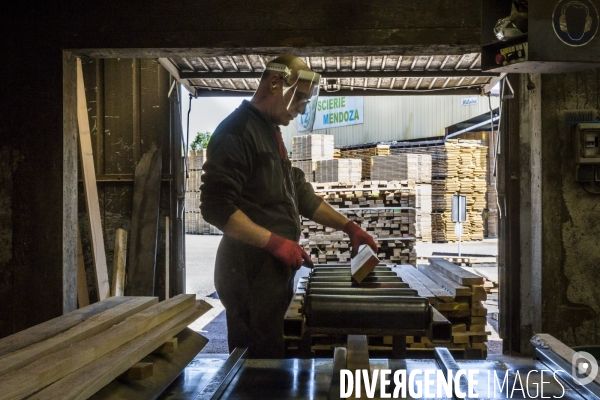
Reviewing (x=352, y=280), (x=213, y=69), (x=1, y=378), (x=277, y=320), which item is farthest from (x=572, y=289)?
(x=213, y=69)

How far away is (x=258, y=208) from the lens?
3410 millimetres

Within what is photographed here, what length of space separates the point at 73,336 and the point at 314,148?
46.2 feet

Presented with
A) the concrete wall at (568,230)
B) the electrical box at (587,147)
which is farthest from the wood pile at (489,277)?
the electrical box at (587,147)

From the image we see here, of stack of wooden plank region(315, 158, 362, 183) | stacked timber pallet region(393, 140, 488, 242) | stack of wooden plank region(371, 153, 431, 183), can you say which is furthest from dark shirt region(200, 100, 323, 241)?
stacked timber pallet region(393, 140, 488, 242)

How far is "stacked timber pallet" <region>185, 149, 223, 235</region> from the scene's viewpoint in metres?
20.0

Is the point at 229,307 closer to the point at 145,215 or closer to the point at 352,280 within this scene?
the point at 352,280

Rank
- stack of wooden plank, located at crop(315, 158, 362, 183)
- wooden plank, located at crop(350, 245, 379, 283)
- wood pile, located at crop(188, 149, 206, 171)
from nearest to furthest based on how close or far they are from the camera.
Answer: wooden plank, located at crop(350, 245, 379, 283), stack of wooden plank, located at crop(315, 158, 362, 183), wood pile, located at crop(188, 149, 206, 171)

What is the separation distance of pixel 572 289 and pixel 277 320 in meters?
1.97

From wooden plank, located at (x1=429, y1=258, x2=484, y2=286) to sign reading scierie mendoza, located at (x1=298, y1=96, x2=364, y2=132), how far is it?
18.3 meters

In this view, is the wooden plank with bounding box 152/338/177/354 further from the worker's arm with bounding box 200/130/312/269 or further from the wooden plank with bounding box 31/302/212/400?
the worker's arm with bounding box 200/130/312/269

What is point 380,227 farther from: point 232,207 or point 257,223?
point 232,207

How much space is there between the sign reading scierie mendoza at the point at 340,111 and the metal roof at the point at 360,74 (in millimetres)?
16808

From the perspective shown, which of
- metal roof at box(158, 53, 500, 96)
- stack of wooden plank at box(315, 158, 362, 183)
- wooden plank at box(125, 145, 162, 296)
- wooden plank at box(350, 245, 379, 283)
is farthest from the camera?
stack of wooden plank at box(315, 158, 362, 183)

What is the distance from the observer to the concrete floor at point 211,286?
6542mm
